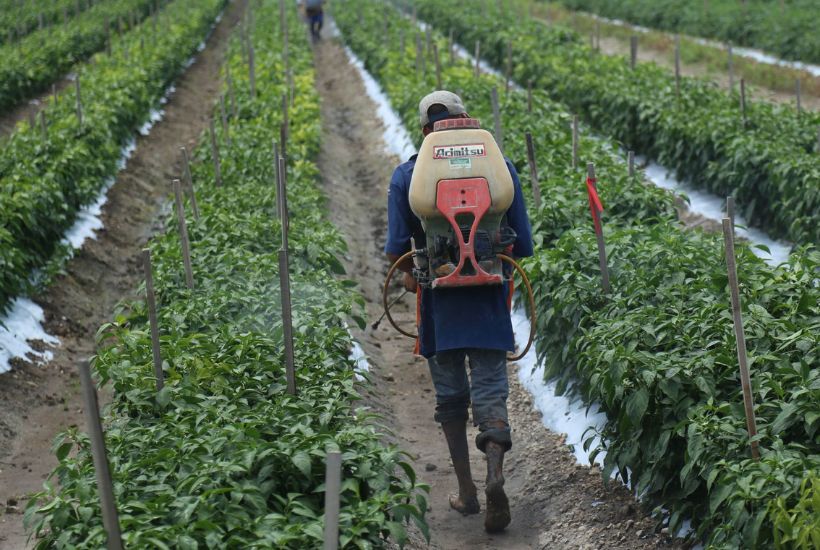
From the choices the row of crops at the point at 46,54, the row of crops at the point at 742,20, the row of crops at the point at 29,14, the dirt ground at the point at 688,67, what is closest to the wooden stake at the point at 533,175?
the dirt ground at the point at 688,67

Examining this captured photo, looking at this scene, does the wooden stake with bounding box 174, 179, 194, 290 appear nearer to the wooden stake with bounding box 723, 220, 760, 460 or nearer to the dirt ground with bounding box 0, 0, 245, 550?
the dirt ground with bounding box 0, 0, 245, 550

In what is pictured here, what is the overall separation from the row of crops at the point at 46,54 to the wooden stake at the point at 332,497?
15.9 meters

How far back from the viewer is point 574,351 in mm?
6008

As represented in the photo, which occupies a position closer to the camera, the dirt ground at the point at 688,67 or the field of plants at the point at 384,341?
the field of plants at the point at 384,341

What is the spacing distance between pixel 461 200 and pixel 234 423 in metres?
1.51

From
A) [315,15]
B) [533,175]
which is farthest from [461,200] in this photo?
[315,15]

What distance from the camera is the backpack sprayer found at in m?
4.98

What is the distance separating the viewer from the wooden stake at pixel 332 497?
330 cm

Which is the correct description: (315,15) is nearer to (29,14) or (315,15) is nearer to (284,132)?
(29,14)

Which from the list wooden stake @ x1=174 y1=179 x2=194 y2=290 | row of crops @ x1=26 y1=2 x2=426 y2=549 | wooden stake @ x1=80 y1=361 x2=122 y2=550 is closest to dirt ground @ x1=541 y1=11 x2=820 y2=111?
row of crops @ x1=26 y1=2 x2=426 y2=549

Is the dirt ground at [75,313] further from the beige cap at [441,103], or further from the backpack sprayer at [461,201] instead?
the beige cap at [441,103]

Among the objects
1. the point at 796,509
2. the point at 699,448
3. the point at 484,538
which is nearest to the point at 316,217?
the point at 484,538

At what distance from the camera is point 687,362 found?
4723 millimetres

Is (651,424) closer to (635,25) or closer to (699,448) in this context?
(699,448)
